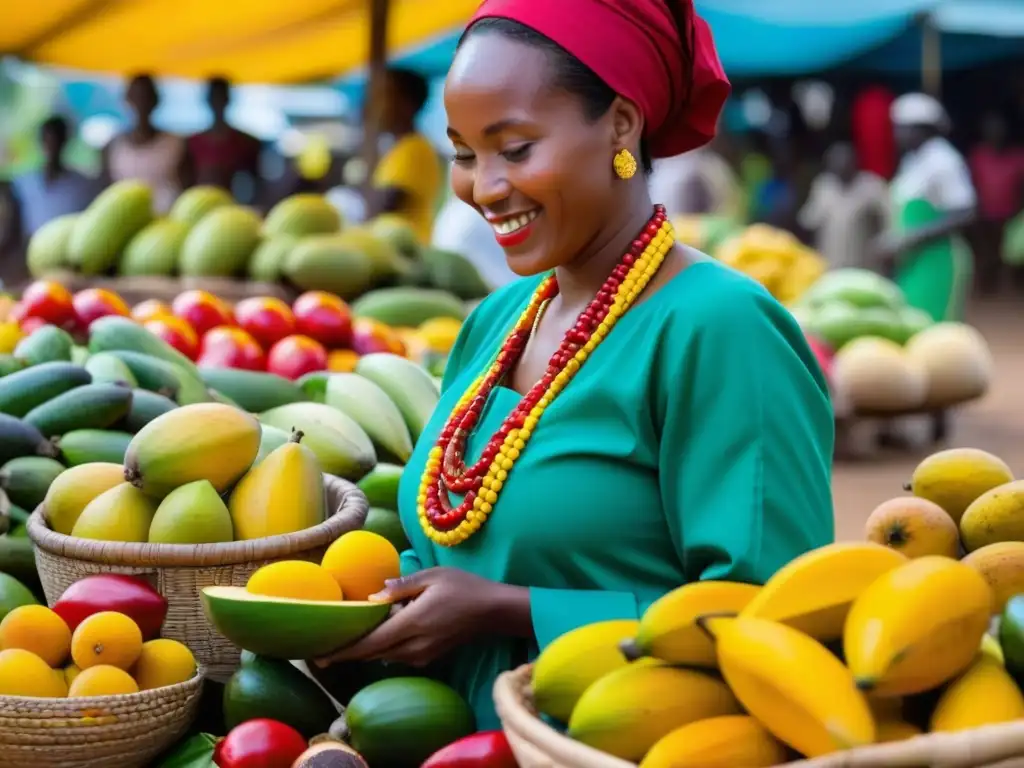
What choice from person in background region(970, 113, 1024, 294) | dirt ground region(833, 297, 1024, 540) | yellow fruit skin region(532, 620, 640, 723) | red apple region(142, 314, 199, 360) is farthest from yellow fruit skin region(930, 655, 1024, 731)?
person in background region(970, 113, 1024, 294)

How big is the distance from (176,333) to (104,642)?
6.91 ft

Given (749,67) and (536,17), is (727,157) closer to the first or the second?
(749,67)

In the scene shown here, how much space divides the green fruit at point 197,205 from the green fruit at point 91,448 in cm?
327

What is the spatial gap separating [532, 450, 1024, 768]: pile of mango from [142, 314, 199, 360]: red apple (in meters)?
2.56

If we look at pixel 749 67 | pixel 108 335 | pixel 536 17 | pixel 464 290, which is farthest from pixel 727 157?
pixel 536 17

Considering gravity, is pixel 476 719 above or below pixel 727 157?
above

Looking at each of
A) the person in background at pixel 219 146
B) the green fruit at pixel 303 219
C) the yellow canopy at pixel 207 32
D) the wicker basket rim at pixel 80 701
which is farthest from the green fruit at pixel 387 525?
the person in background at pixel 219 146

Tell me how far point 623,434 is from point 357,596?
485 millimetres

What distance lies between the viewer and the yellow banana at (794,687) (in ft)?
4.48

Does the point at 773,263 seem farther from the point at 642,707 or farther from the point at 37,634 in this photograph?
the point at 642,707

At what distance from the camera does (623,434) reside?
6.54 feet

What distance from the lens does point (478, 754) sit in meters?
1.72

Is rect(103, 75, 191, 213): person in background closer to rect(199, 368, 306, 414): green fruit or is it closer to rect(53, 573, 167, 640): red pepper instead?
rect(199, 368, 306, 414): green fruit

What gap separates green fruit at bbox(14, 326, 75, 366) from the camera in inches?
137
